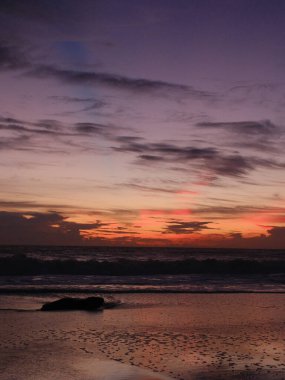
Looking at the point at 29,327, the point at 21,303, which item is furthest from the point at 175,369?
the point at 21,303

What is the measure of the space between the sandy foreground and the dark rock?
842mm

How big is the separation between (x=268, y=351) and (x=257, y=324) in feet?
12.6

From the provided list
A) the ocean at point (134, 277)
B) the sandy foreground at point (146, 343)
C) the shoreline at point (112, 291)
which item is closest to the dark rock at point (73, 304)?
the sandy foreground at point (146, 343)

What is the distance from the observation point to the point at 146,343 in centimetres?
1201

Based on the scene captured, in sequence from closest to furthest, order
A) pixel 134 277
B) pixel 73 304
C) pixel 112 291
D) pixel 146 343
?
pixel 146 343
pixel 73 304
pixel 112 291
pixel 134 277

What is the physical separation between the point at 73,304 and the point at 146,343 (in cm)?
651

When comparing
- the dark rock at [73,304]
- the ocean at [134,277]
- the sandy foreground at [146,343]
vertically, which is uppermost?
the ocean at [134,277]

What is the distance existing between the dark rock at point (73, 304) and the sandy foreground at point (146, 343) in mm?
842

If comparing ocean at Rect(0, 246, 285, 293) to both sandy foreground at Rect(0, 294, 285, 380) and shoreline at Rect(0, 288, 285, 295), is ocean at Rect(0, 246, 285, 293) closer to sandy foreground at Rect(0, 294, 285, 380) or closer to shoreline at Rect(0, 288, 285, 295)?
shoreline at Rect(0, 288, 285, 295)

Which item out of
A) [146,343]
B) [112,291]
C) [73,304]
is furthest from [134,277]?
[146,343]

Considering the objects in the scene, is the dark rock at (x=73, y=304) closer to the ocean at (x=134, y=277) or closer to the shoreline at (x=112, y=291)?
the shoreline at (x=112, y=291)

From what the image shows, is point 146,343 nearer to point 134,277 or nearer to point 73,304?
point 73,304

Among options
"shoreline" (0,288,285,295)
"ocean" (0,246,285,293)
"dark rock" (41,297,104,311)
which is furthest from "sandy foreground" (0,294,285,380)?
"ocean" (0,246,285,293)

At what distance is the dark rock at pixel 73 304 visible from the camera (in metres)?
17.5
